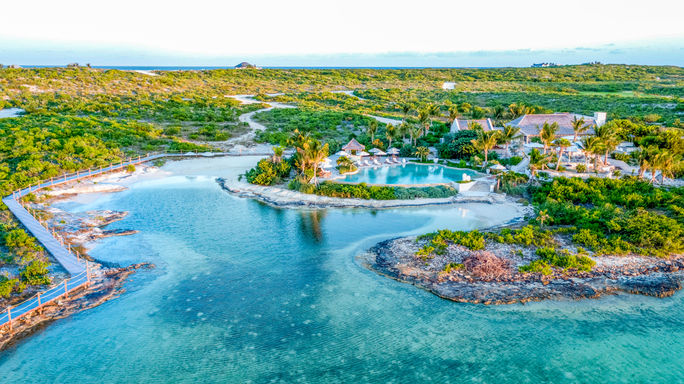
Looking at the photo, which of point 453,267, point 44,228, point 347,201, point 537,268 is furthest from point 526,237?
point 44,228

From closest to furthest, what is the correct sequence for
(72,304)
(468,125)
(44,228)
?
(72,304), (44,228), (468,125)

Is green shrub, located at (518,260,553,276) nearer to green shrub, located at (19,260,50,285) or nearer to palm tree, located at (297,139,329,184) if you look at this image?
palm tree, located at (297,139,329,184)

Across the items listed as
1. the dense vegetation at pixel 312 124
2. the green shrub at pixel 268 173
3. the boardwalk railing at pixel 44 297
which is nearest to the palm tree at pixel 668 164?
the green shrub at pixel 268 173

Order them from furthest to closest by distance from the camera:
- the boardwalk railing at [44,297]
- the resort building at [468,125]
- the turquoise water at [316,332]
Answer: the resort building at [468,125], the boardwalk railing at [44,297], the turquoise water at [316,332]

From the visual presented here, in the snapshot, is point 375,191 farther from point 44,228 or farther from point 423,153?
point 44,228

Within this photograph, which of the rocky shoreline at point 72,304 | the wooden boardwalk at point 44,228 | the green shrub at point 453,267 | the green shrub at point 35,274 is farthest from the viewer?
the green shrub at point 453,267

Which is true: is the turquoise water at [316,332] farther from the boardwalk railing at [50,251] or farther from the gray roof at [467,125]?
the gray roof at [467,125]

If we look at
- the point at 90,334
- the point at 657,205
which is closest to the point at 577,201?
the point at 657,205
